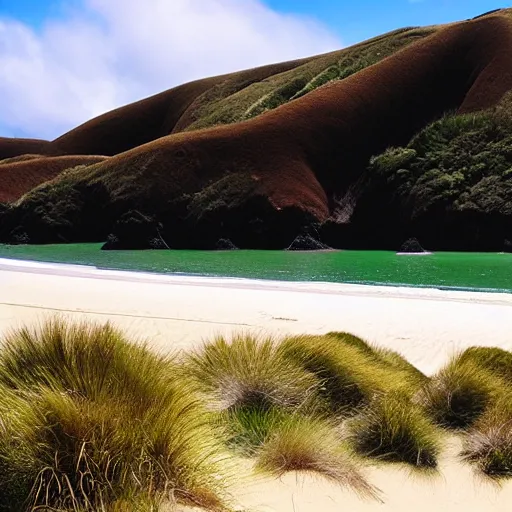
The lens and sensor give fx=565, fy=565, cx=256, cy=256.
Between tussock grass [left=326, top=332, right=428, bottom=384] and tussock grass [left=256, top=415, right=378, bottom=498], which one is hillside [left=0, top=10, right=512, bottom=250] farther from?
tussock grass [left=256, top=415, right=378, bottom=498]

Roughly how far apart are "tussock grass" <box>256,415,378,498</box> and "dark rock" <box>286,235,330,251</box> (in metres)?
48.4

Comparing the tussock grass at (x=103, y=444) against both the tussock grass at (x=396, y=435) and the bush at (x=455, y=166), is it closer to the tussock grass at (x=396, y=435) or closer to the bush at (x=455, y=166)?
the tussock grass at (x=396, y=435)

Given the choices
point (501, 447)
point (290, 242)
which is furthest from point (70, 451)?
point (290, 242)

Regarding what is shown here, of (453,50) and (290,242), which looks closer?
(290,242)

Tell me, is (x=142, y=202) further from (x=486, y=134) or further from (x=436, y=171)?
(x=486, y=134)

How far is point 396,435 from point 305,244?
48.5m

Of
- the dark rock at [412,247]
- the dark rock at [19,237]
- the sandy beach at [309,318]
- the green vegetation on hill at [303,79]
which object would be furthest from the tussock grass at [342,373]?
the green vegetation on hill at [303,79]

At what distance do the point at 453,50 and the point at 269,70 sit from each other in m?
56.2

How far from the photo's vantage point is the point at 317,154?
6912 centimetres

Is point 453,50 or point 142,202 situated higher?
point 453,50

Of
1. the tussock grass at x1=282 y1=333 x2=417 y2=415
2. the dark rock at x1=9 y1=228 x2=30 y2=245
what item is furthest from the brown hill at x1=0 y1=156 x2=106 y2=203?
the tussock grass at x1=282 y1=333 x2=417 y2=415

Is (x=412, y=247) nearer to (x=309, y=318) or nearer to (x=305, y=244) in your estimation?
(x=305, y=244)

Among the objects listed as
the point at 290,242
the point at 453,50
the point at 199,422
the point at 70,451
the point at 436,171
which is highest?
the point at 453,50

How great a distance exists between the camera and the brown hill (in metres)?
87.2
